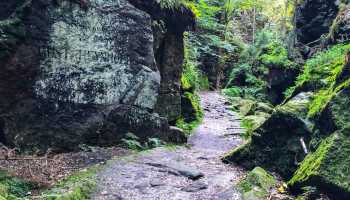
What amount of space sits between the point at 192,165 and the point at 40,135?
417 cm

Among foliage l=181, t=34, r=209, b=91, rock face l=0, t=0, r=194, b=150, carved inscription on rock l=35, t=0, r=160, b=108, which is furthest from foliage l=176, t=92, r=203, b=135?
carved inscription on rock l=35, t=0, r=160, b=108

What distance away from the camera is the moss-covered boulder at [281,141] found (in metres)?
8.72

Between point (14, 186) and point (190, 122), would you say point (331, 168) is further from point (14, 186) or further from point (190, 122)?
point (190, 122)

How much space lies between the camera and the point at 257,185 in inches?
295

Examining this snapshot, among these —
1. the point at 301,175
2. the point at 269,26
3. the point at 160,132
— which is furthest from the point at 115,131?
the point at 269,26

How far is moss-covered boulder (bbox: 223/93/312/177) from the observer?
8719mm

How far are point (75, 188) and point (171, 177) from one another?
8.21ft

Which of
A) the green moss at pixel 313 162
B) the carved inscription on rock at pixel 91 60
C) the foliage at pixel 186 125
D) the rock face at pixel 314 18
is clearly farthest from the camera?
the rock face at pixel 314 18

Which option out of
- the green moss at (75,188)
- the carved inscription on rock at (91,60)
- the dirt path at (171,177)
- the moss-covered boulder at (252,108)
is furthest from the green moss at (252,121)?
the green moss at (75,188)

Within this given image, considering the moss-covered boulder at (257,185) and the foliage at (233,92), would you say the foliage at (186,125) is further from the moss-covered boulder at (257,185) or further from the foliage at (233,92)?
the foliage at (233,92)

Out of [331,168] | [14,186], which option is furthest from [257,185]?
[14,186]

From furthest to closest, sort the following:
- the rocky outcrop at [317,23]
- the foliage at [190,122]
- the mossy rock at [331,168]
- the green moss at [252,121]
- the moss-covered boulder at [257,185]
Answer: the rocky outcrop at [317,23] < the green moss at [252,121] < the foliage at [190,122] < the moss-covered boulder at [257,185] < the mossy rock at [331,168]

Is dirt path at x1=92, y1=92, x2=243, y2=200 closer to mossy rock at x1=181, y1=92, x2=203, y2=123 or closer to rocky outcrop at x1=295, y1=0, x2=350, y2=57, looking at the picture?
mossy rock at x1=181, y1=92, x2=203, y2=123

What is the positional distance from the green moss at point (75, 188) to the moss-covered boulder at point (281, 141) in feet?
13.6
